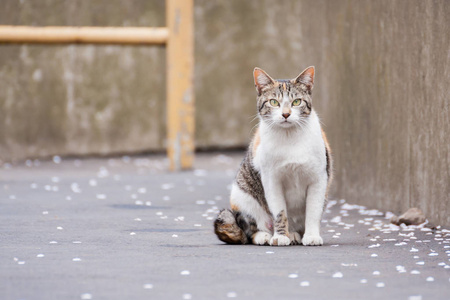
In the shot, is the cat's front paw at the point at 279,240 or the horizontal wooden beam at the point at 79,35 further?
the horizontal wooden beam at the point at 79,35

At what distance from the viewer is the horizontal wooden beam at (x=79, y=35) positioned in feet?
28.4

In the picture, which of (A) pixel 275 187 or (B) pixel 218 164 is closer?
(A) pixel 275 187

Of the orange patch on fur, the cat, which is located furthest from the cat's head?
the orange patch on fur

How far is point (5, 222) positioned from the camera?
5.28 meters

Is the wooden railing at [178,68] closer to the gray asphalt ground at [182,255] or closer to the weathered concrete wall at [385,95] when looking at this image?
the weathered concrete wall at [385,95]

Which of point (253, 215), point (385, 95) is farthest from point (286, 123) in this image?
point (385, 95)

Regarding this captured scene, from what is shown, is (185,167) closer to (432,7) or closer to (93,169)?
(93,169)

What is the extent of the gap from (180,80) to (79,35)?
4.05 feet

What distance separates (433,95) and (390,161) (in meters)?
0.83

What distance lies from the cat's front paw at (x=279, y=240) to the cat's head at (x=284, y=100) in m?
0.59

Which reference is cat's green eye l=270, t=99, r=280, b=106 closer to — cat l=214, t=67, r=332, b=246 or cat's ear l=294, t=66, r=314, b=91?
cat l=214, t=67, r=332, b=246

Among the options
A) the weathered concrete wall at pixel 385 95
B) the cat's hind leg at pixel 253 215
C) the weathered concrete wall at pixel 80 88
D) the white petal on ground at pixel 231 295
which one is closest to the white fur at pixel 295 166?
Result: the cat's hind leg at pixel 253 215

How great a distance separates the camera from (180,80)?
925 centimetres

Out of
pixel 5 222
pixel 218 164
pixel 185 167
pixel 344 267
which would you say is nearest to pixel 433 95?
pixel 344 267
